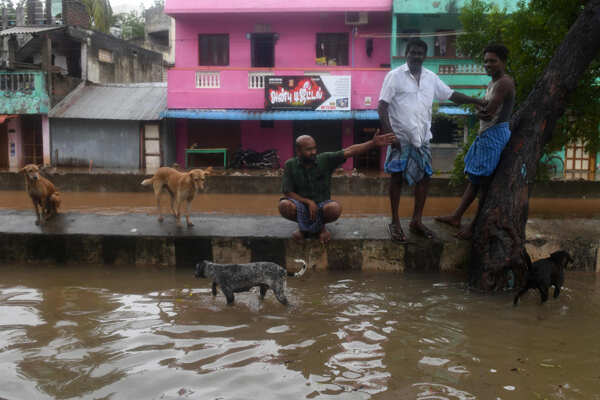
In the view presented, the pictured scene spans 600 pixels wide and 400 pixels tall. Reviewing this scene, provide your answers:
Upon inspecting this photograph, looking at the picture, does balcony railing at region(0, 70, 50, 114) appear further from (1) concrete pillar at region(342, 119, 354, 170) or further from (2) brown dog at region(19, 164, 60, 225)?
(2) brown dog at region(19, 164, 60, 225)

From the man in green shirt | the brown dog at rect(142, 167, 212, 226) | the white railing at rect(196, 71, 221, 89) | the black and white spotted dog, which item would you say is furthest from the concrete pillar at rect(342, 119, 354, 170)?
the black and white spotted dog

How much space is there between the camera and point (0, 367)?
→ 2.87 meters

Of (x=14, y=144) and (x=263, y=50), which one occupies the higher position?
(x=263, y=50)

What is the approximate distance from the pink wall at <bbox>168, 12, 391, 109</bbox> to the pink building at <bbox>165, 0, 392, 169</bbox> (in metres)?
0.04

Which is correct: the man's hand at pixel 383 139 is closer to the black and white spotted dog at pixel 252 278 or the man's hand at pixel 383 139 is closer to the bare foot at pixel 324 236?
the bare foot at pixel 324 236

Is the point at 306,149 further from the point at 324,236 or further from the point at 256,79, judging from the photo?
the point at 256,79

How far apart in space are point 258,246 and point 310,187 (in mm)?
866

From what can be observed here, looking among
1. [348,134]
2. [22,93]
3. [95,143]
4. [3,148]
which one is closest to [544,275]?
[348,134]

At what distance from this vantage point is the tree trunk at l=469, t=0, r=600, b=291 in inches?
174

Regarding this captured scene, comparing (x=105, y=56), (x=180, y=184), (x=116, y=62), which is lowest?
(x=180, y=184)

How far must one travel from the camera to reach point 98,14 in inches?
954

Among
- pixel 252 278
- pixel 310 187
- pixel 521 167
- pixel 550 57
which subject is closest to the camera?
pixel 252 278

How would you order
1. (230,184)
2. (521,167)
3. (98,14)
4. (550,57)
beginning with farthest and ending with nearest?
1. (98,14)
2. (230,184)
3. (550,57)
4. (521,167)

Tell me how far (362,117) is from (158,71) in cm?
1514
